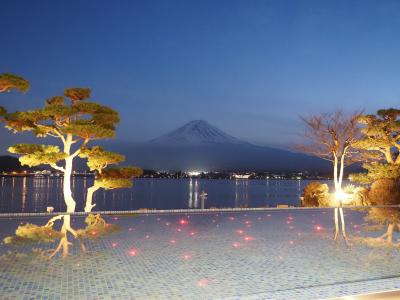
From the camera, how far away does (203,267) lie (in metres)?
5.49

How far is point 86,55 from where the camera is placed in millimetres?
31469

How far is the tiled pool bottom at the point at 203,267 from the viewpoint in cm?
427

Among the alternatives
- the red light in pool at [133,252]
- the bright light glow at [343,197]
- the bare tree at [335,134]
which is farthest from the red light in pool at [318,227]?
the bare tree at [335,134]

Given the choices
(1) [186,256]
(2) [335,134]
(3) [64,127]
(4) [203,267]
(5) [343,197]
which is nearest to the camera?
(4) [203,267]

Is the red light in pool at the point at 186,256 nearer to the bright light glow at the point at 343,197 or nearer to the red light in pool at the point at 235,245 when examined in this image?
the red light in pool at the point at 235,245

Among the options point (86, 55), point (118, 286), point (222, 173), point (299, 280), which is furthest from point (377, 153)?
point (222, 173)

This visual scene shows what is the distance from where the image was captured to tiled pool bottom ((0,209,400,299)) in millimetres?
4266

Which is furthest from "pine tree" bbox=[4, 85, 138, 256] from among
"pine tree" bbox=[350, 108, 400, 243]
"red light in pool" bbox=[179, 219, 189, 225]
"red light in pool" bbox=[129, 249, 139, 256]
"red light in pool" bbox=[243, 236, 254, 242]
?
"pine tree" bbox=[350, 108, 400, 243]

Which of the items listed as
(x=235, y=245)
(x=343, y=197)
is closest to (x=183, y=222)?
(x=235, y=245)

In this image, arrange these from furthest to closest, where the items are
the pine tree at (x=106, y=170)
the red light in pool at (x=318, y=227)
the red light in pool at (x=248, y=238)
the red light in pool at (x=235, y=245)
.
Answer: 1. the pine tree at (x=106, y=170)
2. the red light in pool at (x=318, y=227)
3. the red light in pool at (x=248, y=238)
4. the red light in pool at (x=235, y=245)

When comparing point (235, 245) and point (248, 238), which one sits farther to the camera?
point (248, 238)

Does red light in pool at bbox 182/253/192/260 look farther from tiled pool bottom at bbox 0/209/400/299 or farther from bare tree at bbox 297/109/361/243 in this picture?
bare tree at bbox 297/109/361/243

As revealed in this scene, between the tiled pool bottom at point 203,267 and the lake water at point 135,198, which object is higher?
the tiled pool bottom at point 203,267

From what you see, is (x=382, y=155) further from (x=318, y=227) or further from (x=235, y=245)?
(x=235, y=245)
